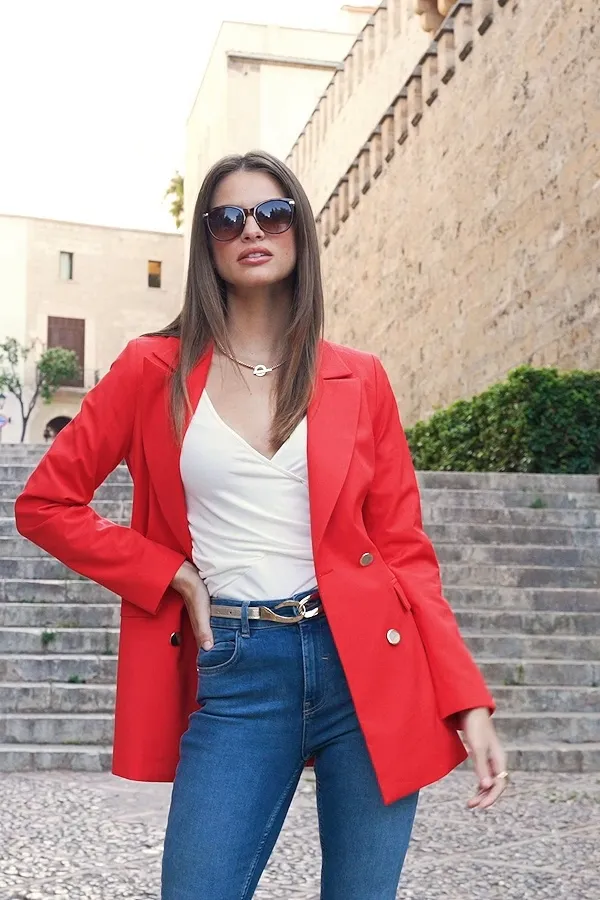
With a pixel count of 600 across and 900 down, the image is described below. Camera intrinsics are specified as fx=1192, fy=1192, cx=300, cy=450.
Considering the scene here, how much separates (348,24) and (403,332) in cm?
2158

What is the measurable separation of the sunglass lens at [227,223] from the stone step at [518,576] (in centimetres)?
587

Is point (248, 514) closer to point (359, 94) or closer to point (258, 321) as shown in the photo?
point (258, 321)

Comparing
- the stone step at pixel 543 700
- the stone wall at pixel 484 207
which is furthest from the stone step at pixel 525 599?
the stone wall at pixel 484 207

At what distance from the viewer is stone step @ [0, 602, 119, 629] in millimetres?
7113

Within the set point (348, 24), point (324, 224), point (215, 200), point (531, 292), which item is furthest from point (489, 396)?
point (348, 24)

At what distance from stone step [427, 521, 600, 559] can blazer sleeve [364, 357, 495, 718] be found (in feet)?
21.0

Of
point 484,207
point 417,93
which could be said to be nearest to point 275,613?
point 484,207

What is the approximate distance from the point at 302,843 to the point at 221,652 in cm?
280

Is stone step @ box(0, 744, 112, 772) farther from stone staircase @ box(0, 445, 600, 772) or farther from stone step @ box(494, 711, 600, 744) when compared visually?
stone step @ box(494, 711, 600, 744)

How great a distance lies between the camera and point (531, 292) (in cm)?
1408

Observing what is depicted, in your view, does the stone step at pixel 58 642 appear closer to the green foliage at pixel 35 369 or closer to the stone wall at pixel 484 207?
the stone wall at pixel 484 207

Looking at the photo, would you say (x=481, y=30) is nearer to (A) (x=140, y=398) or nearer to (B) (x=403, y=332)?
(B) (x=403, y=332)

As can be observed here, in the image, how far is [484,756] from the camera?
1.84m

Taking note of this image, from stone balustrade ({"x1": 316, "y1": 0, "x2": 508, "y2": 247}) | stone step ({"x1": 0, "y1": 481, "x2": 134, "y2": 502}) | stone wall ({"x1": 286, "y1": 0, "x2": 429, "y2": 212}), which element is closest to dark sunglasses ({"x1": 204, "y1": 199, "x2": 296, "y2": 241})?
stone step ({"x1": 0, "y1": 481, "x2": 134, "y2": 502})
